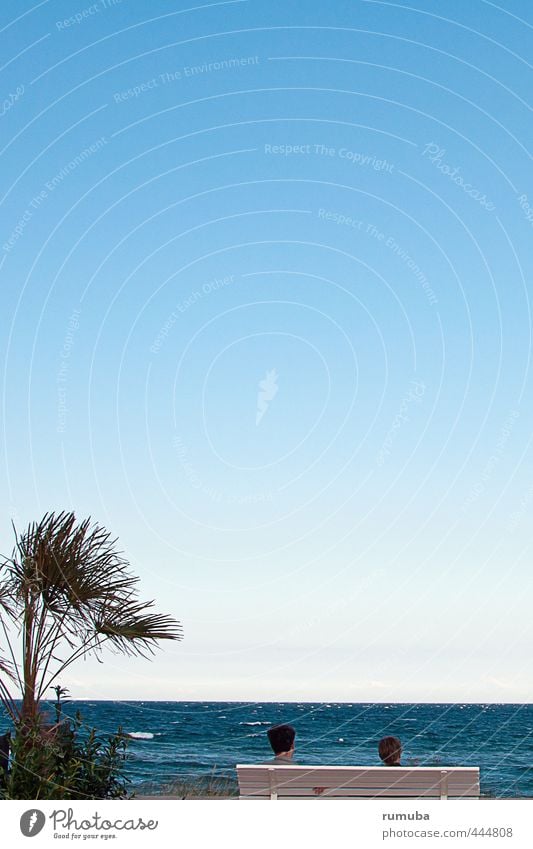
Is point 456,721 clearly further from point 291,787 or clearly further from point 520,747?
point 291,787

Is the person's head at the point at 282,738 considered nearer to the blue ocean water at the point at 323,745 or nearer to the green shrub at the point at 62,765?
A: the green shrub at the point at 62,765

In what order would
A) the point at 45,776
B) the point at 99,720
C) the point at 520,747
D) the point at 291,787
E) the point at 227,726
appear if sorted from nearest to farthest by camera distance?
1. the point at 45,776
2. the point at 291,787
3. the point at 520,747
4. the point at 227,726
5. the point at 99,720

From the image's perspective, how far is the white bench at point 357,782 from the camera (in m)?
8.19

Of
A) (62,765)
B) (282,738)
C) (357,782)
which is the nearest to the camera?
(62,765)

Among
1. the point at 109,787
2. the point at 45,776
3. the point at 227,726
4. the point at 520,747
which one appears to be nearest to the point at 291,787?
the point at 109,787

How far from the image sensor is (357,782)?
854 centimetres

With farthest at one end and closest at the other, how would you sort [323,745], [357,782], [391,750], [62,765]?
1. [323,745]
2. [391,750]
3. [357,782]
4. [62,765]

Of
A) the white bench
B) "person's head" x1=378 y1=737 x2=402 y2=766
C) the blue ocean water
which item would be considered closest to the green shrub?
the white bench

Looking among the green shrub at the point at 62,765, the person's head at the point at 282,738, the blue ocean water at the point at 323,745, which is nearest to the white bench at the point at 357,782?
the person's head at the point at 282,738

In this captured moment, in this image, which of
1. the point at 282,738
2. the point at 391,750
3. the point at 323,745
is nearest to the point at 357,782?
the point at 391,750

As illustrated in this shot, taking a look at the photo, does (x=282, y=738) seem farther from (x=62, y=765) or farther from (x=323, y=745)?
(x=323, y=745)
